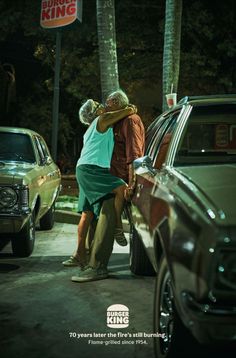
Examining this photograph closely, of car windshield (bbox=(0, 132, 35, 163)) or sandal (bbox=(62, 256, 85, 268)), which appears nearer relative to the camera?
sandal (bbox=(62, 256, 85, 268))

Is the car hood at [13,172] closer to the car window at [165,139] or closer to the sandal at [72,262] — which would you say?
the sandal at [72,262]

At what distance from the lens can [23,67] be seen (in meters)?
25.4

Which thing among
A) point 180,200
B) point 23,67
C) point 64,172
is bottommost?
point 64,172

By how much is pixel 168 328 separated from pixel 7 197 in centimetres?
364

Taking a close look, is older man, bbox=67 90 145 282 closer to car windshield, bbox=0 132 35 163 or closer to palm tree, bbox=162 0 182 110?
car windshield, bbox=0 132 35 163

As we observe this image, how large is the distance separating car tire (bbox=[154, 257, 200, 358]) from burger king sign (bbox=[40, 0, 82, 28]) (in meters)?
11.7

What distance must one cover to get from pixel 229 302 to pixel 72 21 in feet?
40.8

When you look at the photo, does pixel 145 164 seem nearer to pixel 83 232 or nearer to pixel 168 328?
pixel 168 328

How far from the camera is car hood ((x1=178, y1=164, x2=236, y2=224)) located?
3.22 metres

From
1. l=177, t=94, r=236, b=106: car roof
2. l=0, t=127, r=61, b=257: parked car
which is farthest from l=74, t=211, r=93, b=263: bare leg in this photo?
l=177, t=94, r=236, b=106: car roof

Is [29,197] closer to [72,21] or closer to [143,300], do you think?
[143,300]

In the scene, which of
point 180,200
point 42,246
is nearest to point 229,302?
point 180,200

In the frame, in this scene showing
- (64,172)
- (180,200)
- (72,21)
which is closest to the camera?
(180,200)

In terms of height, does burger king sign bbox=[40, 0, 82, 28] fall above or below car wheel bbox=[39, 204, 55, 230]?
above
